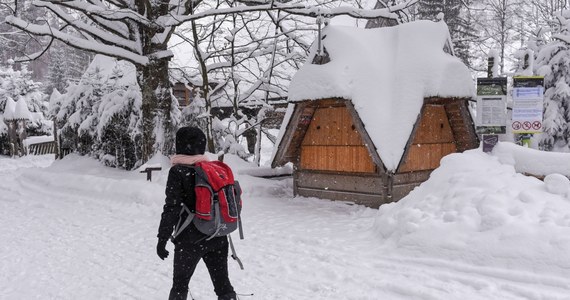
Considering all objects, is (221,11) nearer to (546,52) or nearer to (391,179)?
(391,179)

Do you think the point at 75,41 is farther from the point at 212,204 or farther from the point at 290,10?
the point at 212,204

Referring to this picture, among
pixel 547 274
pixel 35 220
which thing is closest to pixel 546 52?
pixel 547 274

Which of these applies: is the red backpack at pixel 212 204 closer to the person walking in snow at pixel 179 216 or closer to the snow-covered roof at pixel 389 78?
the person walking in snow at pixel 179 216

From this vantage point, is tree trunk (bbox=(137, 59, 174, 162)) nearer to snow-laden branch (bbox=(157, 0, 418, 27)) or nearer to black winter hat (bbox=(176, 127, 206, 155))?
snow-laden branch (bbox=(157, 0, 418, 27))

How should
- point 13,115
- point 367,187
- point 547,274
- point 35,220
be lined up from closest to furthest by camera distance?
point 547,274, point 35,220, point 367,187, point 13,115

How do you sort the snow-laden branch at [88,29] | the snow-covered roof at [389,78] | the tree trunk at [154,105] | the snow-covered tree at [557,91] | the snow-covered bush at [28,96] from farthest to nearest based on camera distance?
the snow-covered bush at [28,96] → the tree trunk at [154,105] → the snow-covered tree at [557,91] → the snow-laden branch at [88,29] → the snow-covered roof at [389,78]

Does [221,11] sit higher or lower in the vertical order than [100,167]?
higher

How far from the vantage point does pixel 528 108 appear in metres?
7.66

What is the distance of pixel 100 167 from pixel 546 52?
593 inches

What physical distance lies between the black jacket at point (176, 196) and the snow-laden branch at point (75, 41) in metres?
8.98

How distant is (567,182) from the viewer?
260 inches

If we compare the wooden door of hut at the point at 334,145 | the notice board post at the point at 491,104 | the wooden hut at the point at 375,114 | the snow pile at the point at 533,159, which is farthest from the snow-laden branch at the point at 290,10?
the snow pile at the point at 533,159

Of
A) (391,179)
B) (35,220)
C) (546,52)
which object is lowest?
(35,220)

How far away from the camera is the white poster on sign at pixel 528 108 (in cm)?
760
